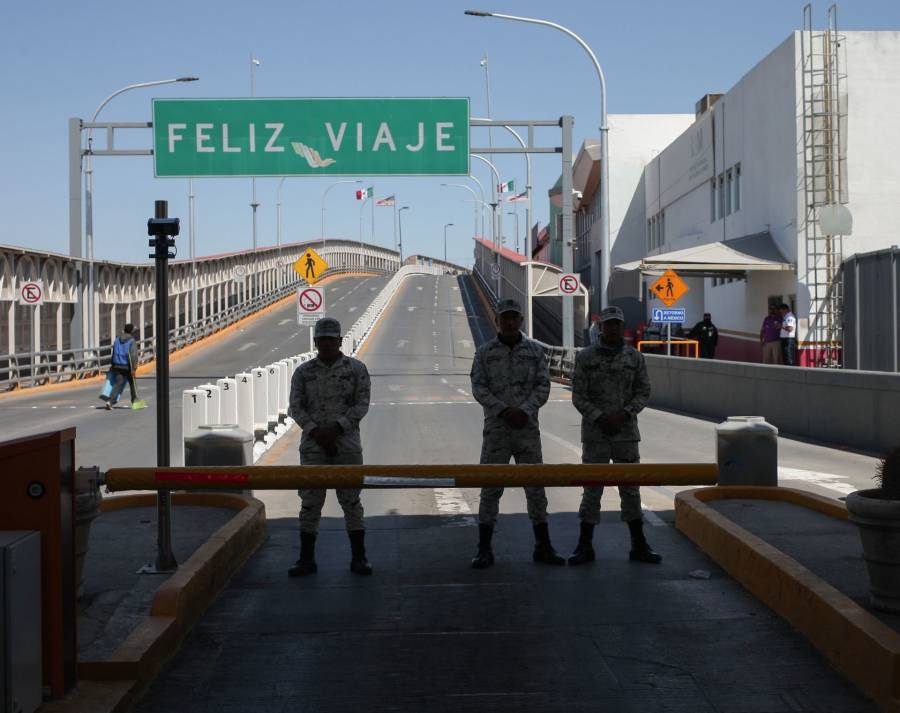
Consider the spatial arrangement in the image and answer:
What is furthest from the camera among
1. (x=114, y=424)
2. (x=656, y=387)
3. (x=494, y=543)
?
(x=656, y=387)

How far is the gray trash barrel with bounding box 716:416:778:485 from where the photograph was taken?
10.9 meters

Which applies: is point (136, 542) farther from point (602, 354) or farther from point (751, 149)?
point (751, 149)

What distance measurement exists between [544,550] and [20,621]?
4.70 metres

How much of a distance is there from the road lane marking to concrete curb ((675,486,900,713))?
2.79 m

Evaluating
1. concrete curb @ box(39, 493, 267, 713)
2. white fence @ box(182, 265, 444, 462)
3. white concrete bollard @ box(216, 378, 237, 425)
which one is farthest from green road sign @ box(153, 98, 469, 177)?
concrete curb @ box(39, 493, 267, 713)

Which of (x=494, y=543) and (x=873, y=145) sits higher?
(x=873, y=145)

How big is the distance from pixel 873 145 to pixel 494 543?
25.2 metres

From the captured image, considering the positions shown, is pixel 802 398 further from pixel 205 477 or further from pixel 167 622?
pixel 167 622

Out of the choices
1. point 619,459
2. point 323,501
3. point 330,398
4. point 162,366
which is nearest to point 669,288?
point 619,459

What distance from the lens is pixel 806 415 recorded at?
1922cm

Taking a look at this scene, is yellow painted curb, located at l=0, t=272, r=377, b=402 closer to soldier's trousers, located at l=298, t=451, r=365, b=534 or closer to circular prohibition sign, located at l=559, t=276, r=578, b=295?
circular prohibition sign, located at l=559, t=276, r=578, b=295

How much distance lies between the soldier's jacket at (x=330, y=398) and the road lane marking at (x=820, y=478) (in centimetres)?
626

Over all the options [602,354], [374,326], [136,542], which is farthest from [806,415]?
[374,326]

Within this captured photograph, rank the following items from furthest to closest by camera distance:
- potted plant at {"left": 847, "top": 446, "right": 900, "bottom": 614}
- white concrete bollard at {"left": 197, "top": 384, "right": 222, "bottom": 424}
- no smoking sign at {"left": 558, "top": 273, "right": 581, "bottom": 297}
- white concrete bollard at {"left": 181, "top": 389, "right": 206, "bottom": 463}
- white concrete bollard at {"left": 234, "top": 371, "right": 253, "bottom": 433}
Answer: no smoking sign at {"left": 558, "top": 273, "right": 581, "bottom": 297} < white concrete bollard at {"left": 234, "top": 371, "right": 253, "bottom": 433} < white concrete bollard at {"left": 197, "top": 384, "right": 222, "bottom": 424} < white concrete bollard at {"left": 181, "top": 389, "right": 206, "bottom": 463} < potted plant at {"left": 847, "top": 446, "right": 900, "bottom": 614}
